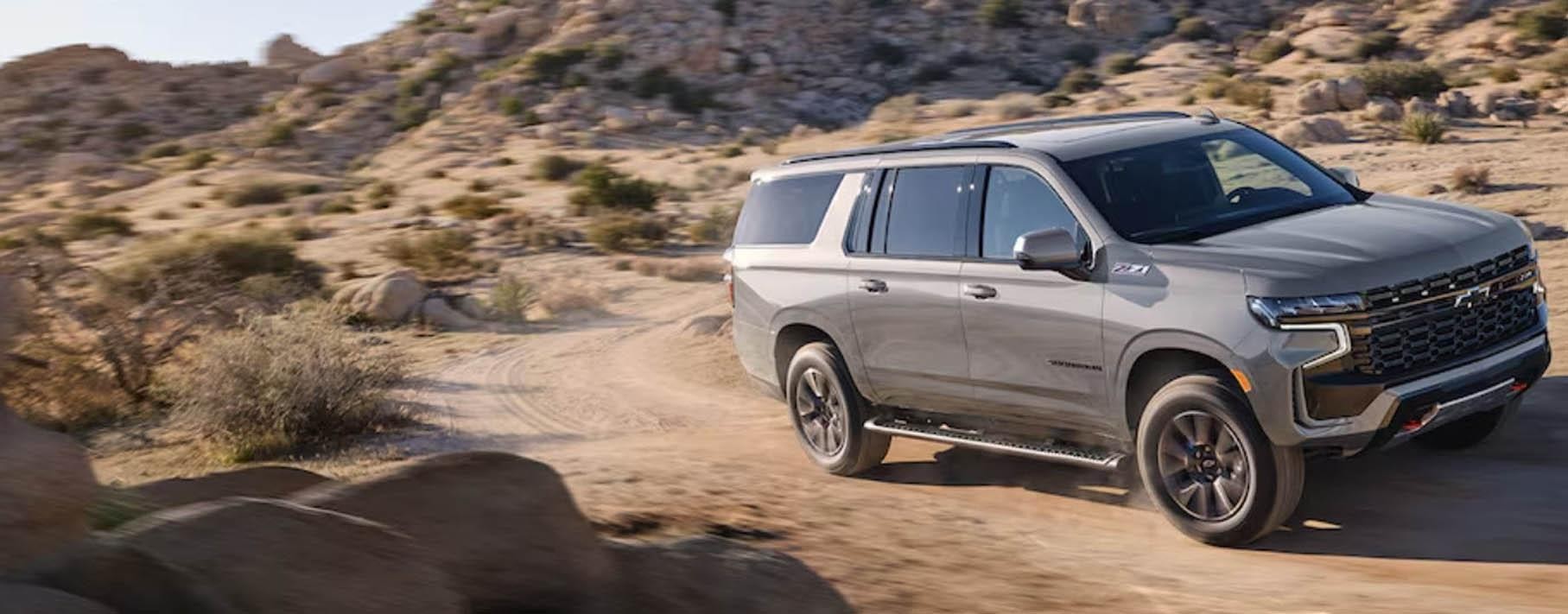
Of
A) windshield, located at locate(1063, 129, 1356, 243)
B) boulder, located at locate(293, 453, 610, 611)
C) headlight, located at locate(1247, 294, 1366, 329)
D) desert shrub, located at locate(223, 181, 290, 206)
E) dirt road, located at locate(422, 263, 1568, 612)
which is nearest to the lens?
boulder, located at locate(293, 453, 610, 611)

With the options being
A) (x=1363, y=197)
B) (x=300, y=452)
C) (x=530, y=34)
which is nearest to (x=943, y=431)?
(x=1363, y=197)

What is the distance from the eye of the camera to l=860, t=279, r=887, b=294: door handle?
8.52 meters

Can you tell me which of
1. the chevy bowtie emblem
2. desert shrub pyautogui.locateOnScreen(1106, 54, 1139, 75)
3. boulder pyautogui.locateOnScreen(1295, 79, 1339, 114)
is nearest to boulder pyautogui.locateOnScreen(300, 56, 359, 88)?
desert shrub pyautogui.locateOnScreen(1106, 54, 1139, 75)

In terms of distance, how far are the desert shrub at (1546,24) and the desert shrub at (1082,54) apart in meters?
12.1

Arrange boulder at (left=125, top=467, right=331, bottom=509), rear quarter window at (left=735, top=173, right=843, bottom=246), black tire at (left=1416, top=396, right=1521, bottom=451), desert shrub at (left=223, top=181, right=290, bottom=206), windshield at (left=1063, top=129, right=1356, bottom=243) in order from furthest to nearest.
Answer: desert shrub at (left=223, top=181, right=290, bottom=206), rear quarter window at (left=735, top=173, right=843, bottom=246), black tire at (left=1416, top=396, right=1521, bottom=451), windshield at (left=1063, top=129, right=1356, bottom=243), boulder at (left=125, top=467, right=331, bottom=509)

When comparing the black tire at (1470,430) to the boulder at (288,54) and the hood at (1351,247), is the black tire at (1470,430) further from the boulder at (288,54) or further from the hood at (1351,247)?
the boulder at (288,54)

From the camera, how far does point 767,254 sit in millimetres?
9539

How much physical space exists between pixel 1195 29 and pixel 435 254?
27634mm

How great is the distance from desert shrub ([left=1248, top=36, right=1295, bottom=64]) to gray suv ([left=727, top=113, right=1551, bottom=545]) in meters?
32.2

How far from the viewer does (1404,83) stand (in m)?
28.1

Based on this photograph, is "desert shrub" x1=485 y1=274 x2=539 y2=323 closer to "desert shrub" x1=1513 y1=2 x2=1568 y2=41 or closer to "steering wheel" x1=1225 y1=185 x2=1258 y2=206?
"steering wheel" x1=1225 y1=185 x2=1258 y2=206

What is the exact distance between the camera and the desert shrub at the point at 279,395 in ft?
41.1

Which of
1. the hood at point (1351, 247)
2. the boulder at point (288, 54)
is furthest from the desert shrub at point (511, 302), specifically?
the boulder at point (288, 54)

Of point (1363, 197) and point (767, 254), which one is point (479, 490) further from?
point (1363, 197)
